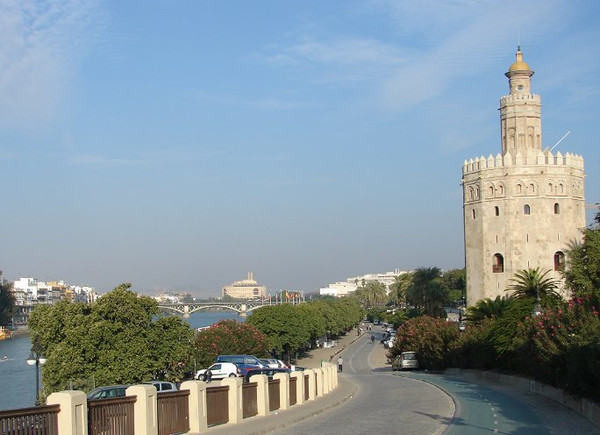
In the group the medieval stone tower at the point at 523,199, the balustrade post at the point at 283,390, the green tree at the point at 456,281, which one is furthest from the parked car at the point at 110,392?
the green tree at the point at 456,281

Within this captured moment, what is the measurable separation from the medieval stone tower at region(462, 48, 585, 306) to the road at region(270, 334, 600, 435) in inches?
1313

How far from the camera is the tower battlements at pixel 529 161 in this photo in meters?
66.3

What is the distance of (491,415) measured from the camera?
2381 centimetres

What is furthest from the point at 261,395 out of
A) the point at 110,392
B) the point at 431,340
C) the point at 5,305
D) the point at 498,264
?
the point at 5,305

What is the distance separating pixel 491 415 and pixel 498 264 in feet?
147

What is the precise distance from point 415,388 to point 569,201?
37077 mm

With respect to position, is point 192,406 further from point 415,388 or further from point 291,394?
point 415,388

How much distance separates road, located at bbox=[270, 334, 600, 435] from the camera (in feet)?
66.2

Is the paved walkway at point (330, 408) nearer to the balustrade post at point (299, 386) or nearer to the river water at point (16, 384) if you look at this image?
the balustrade post at point (299, 386)

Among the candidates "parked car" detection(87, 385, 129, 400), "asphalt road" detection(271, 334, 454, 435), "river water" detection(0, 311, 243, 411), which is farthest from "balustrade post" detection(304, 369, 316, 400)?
"river water" detection(0, 311, 243, 411)

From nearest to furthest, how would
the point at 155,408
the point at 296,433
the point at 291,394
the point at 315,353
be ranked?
the point at 155,408
the point at 296,433
the point at 291,394
the point at 315,353

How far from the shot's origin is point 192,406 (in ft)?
57.6

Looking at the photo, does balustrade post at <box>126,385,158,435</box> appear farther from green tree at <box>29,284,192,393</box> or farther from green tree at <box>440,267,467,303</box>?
green tree at <box>440,267,467,303</box>

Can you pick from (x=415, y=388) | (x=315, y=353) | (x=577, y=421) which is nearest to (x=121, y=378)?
(x=415, y=388)
